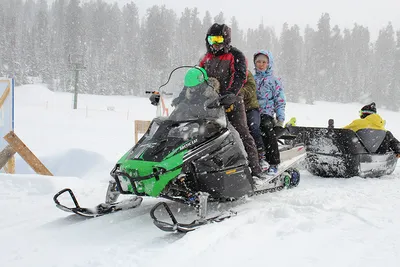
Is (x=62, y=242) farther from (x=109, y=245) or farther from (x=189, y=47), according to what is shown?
(x=189, y=47)

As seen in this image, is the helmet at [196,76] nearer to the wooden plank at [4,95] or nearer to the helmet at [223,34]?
the helmet at [223,34]

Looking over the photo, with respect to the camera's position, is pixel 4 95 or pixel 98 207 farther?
pixel 4 95

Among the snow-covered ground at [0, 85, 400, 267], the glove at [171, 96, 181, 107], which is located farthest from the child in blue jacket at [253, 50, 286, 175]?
the glove at [171, 96, 181, 107]

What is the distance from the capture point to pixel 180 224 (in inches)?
116

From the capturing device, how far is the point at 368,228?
124 inches

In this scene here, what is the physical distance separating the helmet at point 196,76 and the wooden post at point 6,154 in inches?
149

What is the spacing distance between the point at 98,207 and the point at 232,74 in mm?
2083

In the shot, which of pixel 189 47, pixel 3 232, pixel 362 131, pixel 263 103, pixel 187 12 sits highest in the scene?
pixel 187 12

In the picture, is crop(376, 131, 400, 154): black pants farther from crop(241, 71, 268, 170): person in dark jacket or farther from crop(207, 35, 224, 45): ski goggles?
crop(207, 35, 224, 45): ski goggles

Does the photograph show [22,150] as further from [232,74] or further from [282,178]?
[282,178]

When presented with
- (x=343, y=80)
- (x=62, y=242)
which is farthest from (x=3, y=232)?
(x=343, y=80)

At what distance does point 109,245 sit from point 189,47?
5900cm

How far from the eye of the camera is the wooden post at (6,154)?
5.96 meters

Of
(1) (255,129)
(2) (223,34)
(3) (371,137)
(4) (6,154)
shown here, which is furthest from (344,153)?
(4) (6,154)
